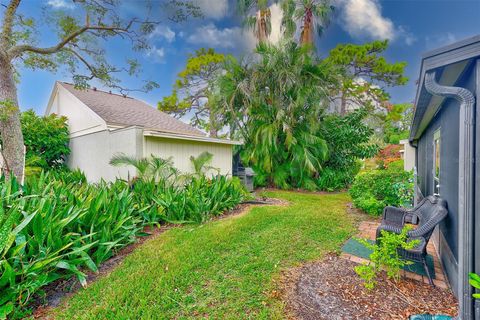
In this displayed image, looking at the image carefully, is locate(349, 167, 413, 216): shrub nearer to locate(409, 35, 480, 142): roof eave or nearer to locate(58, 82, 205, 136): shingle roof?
locate(409, 35, 480, 142): roof eave

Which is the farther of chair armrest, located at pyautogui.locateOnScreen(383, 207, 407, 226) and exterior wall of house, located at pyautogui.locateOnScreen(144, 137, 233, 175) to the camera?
exterior wall of house, located at pyautogui.locateOnScreen(144, 137, 233, 175)

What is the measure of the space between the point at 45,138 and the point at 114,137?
4.90 metres

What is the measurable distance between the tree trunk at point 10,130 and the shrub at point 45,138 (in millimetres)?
2564

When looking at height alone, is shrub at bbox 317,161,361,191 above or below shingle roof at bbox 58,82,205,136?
below

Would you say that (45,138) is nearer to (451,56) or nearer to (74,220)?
(74,220)

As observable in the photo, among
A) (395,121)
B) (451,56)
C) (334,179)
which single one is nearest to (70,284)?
(451,56)

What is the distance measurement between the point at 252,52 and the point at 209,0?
301 centimetres

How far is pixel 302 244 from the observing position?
3910 millimetres

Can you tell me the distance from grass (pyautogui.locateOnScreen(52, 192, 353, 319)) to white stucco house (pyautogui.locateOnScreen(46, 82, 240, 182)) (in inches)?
125

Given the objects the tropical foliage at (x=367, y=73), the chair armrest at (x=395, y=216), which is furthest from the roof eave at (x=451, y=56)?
the tropical foliage at (x=367, y=73)

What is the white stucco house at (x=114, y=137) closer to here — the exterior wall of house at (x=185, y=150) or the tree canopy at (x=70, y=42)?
the exterior wall of house at (x=185, y=150)

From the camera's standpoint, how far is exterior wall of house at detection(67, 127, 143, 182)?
6488 mm

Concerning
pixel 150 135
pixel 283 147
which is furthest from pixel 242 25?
pixel 150 135

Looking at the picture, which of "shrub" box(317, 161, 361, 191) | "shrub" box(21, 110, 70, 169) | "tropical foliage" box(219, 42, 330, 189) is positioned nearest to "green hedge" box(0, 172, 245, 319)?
"tropical foliage" box(219, 42, 330, 189)
